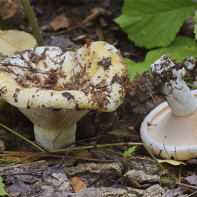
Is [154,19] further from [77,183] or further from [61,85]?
[77,183]

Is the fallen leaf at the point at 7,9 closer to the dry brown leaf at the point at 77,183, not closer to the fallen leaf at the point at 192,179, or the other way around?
the dry brown leaf at the point at 77,183

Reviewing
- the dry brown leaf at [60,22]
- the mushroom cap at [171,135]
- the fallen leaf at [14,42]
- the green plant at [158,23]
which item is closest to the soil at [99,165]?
the mushroom cap at [171,135]

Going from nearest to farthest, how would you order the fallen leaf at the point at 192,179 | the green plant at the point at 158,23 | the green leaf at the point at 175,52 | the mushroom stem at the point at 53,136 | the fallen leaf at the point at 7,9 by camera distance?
the fallen leaf at the point at 192,179, the mushroom stem at the point at 53,136, the green leaf at the point at 175,52, the green plant at the point at 158,23, the fallen leaf at the point at 7,9

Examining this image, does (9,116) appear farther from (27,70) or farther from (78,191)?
(78,191)

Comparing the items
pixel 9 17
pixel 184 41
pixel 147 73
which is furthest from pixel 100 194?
pixel 9 17

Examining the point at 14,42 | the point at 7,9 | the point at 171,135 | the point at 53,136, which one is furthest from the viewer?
the point at 7,9

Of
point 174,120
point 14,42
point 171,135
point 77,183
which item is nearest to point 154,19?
point 14,42

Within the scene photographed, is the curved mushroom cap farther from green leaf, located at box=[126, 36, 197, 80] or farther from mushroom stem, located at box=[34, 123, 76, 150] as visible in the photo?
green leaf, located at box=[126, 36, 197, 80]

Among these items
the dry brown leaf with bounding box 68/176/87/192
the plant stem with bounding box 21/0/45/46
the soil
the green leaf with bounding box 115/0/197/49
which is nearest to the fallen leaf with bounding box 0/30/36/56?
the plant stem with bounding box 21/0/45/46
